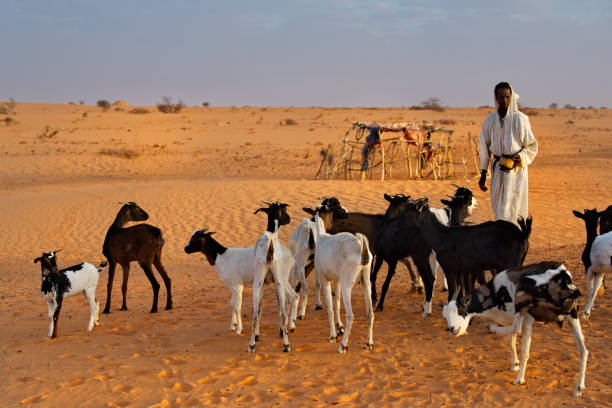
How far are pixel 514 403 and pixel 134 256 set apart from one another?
664 centimetres

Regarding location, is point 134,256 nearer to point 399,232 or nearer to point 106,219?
point 399,232

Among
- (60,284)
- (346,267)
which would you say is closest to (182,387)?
(346,267)

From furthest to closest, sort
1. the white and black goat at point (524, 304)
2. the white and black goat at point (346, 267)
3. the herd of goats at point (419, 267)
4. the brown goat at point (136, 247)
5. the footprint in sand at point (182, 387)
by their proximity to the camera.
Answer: the brown goat at point (136, 247), the white and black goat at point (346, 267), the footprint in sand at point (182, 387), the herd of goats at point (419, 267), the white and black goat at point (524, 304)

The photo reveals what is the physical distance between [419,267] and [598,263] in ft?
7.97

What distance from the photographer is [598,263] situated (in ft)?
25.1

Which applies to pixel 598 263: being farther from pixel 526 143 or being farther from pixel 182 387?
pixel 182 387

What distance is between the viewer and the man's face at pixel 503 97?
789 cm

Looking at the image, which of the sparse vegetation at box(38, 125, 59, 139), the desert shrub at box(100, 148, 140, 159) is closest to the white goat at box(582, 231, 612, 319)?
the desert shrub at box(100, 148, 140, 159)

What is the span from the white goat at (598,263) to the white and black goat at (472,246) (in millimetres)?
1288

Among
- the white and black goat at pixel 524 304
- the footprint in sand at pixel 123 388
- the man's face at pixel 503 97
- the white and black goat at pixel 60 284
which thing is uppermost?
the man's face at pixel 503 97

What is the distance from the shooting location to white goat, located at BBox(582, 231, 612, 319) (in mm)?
7559

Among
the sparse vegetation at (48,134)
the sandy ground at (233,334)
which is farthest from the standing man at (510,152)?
the sparse vegetation at (48,134)

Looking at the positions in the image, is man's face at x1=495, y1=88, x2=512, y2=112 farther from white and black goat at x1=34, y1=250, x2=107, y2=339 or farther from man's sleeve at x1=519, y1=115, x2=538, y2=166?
white and black goat at x1=34, y1=250, x2=107, y2=339

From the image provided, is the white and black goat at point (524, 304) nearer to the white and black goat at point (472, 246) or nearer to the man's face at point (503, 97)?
the white and black goat at point (472, 246)
